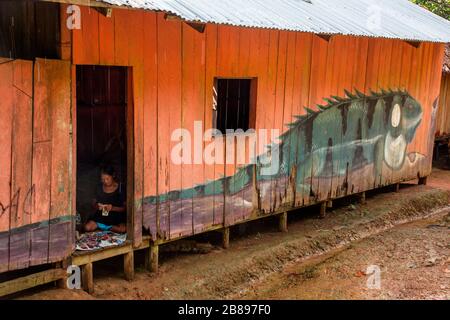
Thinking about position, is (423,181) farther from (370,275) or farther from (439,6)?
(439,6)

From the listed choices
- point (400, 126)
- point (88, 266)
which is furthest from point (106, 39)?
point (400, 126)

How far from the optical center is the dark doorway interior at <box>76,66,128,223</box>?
8008mm

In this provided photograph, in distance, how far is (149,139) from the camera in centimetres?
644

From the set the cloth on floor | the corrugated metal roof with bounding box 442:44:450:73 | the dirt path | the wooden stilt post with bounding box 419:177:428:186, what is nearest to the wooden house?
the cloth on floor

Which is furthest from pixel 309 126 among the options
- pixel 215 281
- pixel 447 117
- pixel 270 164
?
pixel 447 117

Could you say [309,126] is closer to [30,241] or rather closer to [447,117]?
[30,241]

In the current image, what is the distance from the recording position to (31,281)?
559cm

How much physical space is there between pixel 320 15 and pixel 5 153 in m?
5.22

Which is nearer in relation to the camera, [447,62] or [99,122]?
[99,122]

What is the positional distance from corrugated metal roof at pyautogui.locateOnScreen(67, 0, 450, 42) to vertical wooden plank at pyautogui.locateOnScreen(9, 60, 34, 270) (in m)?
1.25

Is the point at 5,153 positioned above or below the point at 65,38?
below

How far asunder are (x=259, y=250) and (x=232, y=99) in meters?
2.25

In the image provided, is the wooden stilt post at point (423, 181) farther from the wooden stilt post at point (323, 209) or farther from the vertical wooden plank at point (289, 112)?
the vertical wooden plank at point (289, 112)

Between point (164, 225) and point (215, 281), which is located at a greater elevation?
point (164, 225)
